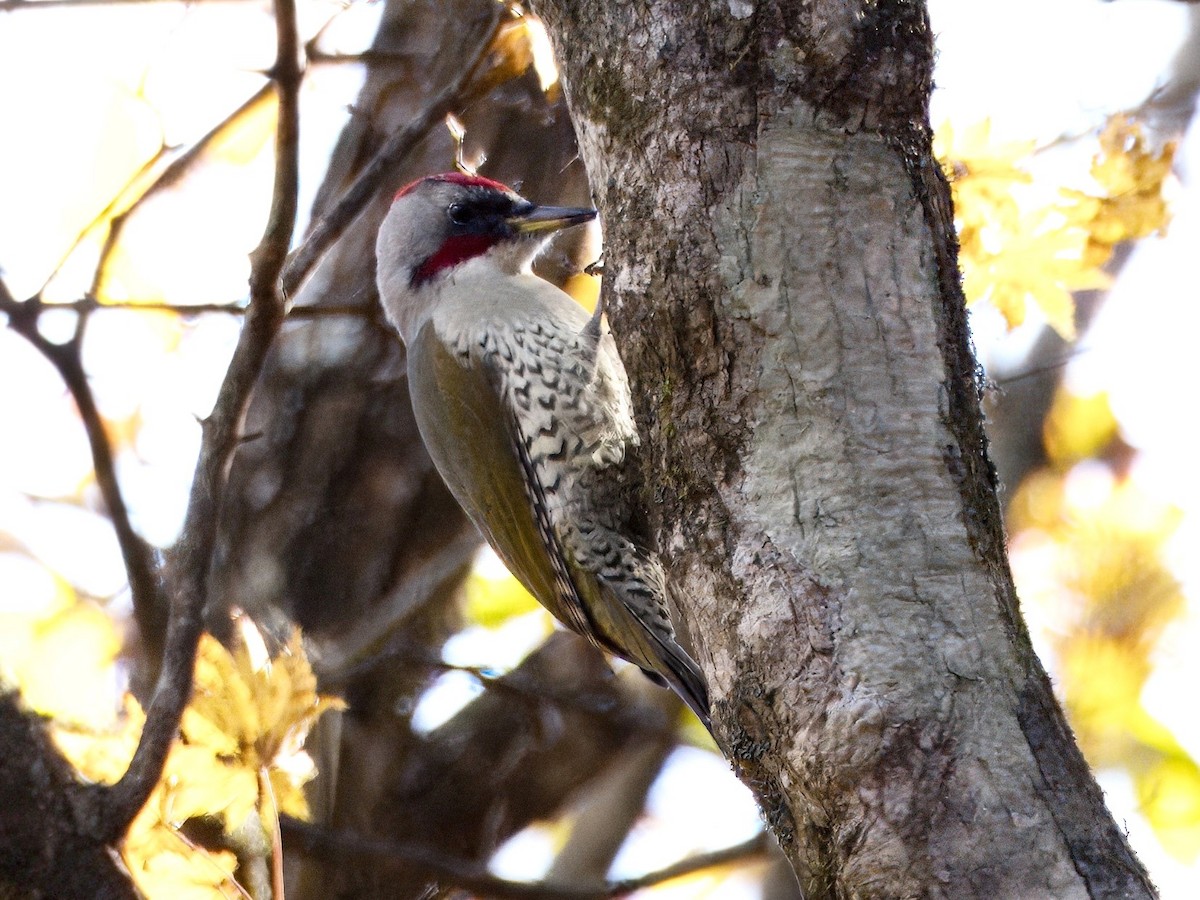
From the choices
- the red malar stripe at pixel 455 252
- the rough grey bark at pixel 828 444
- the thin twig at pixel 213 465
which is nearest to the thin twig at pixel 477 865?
the thin twig at pixel 213 465

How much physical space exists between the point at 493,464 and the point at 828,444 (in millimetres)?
1665

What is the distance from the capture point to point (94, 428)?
9.77 ft

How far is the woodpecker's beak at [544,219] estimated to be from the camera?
11.6 feet

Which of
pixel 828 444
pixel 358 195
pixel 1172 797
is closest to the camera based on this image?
pixel 828 444

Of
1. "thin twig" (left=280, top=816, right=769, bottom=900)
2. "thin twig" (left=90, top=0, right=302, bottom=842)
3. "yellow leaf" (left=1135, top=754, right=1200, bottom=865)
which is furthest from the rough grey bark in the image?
"yellow leaf" (left=1135, top=754, right=1200, bottom=865)

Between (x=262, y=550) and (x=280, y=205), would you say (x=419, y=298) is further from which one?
(x=280, y=205)

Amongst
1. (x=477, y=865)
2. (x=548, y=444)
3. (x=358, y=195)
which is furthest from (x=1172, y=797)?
(x=358, y=195)

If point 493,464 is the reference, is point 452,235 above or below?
above

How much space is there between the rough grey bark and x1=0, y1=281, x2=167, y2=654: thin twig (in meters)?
1.49

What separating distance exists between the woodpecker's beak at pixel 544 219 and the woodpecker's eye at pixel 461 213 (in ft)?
0.44

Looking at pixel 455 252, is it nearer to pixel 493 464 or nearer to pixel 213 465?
pixel 493 464

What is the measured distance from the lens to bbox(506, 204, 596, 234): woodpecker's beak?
355cm

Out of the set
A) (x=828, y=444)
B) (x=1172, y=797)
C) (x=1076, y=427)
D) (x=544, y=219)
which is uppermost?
(x=544, y=219)

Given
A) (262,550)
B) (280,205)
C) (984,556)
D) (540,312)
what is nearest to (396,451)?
(262,550)
